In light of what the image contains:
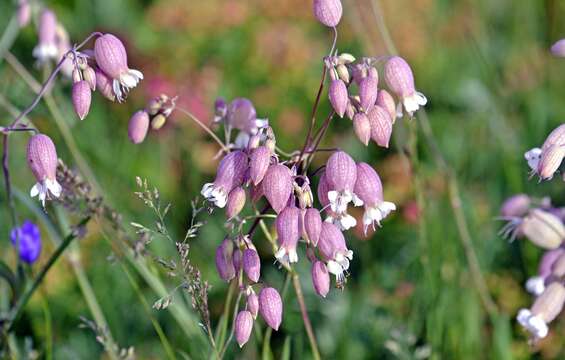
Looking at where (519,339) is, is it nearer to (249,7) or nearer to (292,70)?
(292,70)

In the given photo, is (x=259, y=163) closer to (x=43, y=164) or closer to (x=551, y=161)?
(x=43, y=164)

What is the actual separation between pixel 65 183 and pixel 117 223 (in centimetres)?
15

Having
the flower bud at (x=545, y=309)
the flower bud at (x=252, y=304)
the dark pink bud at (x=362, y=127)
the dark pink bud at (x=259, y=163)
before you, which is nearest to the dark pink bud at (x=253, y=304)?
the flower bud at (x=252, y=304)

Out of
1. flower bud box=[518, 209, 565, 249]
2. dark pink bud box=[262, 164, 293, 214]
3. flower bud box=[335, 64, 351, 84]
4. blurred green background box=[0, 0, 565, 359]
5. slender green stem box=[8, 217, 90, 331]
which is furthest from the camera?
blurred green background box=[0, 0, 565, 359]

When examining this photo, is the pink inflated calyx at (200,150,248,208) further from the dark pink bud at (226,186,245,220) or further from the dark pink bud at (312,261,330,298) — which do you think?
the dark pink bud at (312,261,330,298)

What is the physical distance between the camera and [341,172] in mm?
1517

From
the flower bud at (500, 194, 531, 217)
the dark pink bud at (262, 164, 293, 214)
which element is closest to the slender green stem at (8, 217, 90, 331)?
the dark pink bud at (262, 164, 293, 214)

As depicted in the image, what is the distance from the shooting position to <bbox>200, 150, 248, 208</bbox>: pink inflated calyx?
5.06ft

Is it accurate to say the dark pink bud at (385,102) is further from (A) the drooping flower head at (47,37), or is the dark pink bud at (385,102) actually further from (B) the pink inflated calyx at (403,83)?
(A) the drooping flower head at (47,37)

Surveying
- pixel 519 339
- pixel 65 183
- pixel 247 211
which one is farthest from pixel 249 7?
pixel 65 183

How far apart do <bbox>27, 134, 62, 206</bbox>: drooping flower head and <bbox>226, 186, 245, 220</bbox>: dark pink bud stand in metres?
0.34

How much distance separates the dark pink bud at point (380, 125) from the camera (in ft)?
5.17

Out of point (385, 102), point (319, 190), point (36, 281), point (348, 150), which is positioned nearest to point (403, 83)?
point (385, 102)

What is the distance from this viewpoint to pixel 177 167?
3514mm
